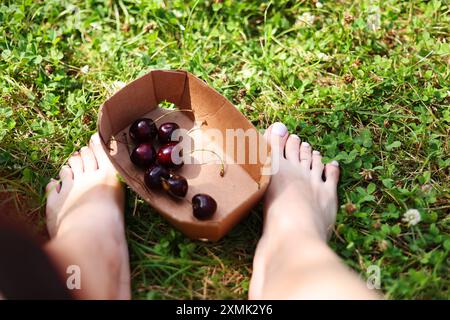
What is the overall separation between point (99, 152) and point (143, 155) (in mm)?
230

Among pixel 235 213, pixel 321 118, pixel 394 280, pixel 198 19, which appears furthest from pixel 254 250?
pixel 198 19

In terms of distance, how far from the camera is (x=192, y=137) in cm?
226

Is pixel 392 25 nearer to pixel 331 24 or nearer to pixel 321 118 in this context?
pixel 331 24

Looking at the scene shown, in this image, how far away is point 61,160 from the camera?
7.43 ft

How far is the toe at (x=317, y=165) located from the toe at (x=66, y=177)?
3.18 feet

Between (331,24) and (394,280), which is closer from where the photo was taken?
(394,280)

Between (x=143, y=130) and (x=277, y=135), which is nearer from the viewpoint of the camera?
(x=143, y=130)

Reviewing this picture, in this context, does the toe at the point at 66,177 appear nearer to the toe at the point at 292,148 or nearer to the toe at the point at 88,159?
the toe at the point at 88,159

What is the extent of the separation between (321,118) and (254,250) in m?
0.67

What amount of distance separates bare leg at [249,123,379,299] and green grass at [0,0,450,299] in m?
0.07

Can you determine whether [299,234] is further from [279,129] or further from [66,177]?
[66,177]

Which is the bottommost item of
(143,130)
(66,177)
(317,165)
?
(317,165)

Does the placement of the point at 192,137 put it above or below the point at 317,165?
above

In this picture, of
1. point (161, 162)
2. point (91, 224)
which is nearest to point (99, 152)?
point (161, 162)
